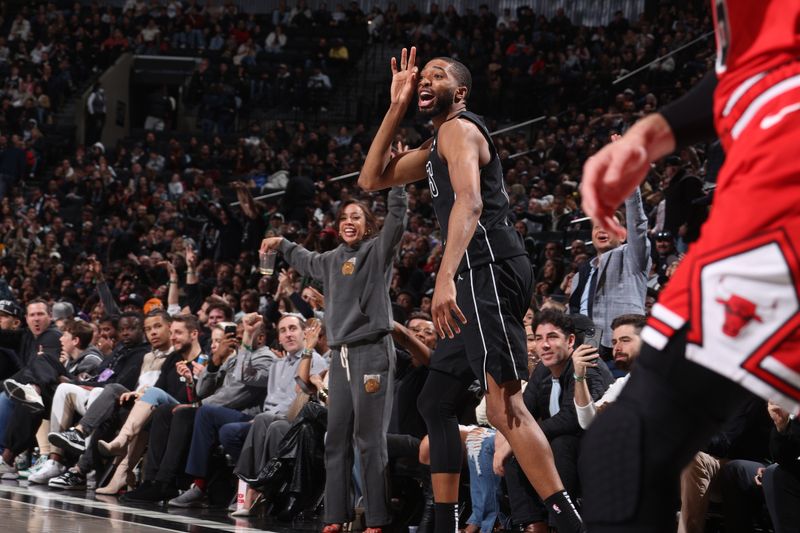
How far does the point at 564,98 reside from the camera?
1948 centimetres

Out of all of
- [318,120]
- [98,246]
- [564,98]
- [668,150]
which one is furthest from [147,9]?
[668,150]

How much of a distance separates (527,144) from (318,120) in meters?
6.27

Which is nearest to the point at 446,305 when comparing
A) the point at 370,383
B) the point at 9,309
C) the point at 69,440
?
the point at 370,383

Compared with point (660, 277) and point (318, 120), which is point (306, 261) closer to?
point (660, 277)

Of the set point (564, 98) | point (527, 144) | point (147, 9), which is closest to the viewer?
point (527, 144)

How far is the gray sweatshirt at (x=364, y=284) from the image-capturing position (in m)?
5.42

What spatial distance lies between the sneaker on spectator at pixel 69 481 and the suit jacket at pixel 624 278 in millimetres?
3815

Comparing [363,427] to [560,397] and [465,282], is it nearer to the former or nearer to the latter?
[560,397]

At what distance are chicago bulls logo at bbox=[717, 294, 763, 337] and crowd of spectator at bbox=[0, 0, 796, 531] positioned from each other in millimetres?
502

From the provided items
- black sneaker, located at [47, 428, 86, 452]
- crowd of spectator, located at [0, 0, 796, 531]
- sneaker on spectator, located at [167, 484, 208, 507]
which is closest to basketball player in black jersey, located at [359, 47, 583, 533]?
crowd of spectator, located at [0, 0, 796, 531]

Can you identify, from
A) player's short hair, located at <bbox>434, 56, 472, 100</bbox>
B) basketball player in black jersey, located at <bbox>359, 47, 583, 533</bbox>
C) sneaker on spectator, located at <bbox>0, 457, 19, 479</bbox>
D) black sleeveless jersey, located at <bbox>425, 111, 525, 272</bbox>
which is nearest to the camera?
basketball player in black jersey, located at <bbox>359, 47, 583, 533</bbox>

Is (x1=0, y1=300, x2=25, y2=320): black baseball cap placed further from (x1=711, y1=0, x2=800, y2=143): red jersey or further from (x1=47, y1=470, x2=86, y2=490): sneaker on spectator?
(x1=711, y1=0, x2=800, y2=143): red jersey

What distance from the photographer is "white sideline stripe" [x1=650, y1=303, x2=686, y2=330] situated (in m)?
1.49

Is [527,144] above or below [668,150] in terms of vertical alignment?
above
